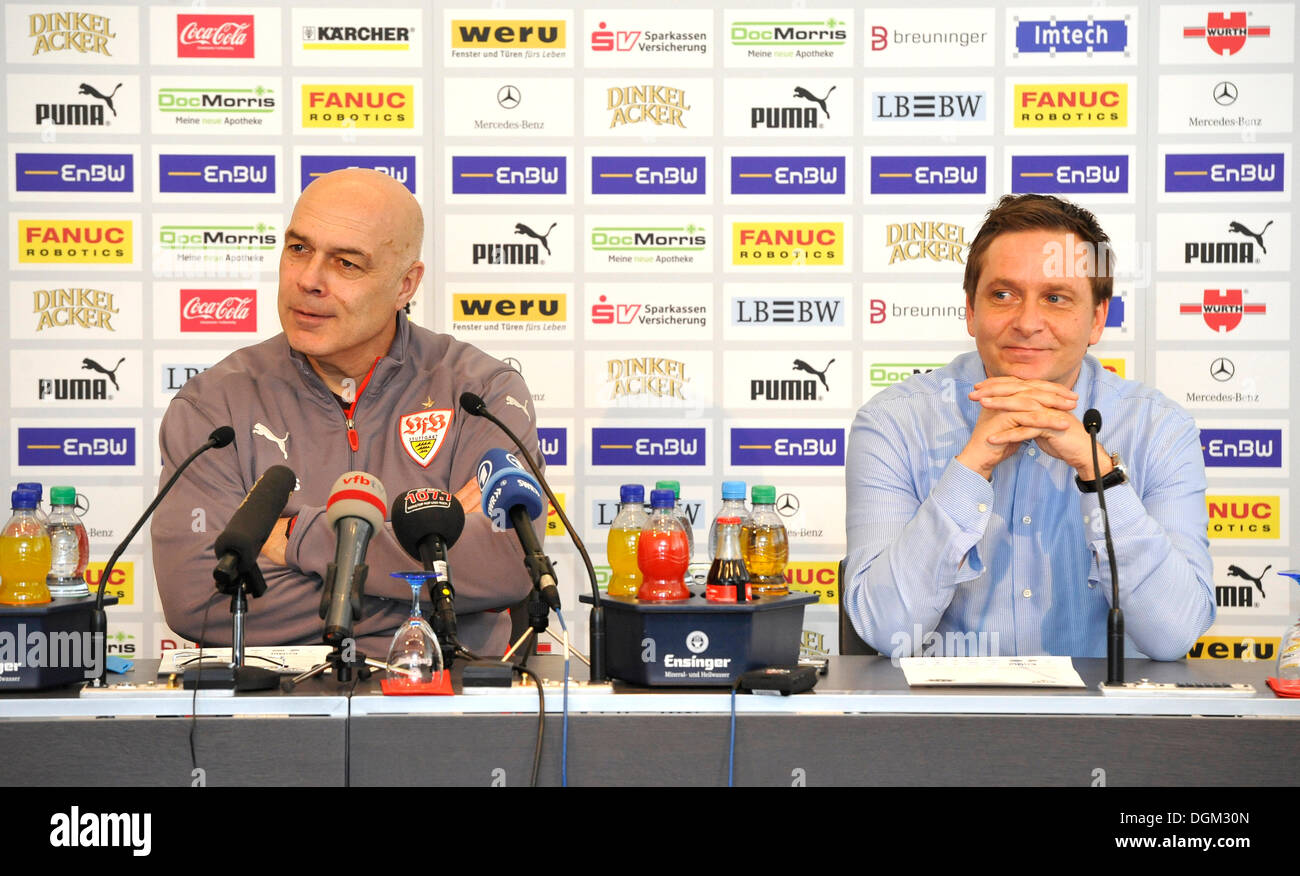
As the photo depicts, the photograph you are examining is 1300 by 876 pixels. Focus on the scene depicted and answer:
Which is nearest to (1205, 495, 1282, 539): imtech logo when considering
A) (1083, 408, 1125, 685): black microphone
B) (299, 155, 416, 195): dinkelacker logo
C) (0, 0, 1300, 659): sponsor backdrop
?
(0, 0, 1300, 659): sponsor backdrop

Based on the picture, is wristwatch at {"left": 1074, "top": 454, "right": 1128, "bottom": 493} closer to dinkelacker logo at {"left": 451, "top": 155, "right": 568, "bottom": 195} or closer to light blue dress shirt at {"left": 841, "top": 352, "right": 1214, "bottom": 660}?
light blue dress shirt at {"left": 841, "top": 352, "right": 1214, "bottom": 660}

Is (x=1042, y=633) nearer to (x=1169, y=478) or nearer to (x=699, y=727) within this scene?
(x=1169, y=478)

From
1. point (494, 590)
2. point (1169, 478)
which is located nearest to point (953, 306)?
point (1169, 478)

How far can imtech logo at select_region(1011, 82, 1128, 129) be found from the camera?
13.7 feet

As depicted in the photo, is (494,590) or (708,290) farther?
(708,290)

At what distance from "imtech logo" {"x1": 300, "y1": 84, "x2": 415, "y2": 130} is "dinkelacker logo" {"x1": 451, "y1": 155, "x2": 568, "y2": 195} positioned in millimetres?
234

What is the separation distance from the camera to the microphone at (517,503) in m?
1.85

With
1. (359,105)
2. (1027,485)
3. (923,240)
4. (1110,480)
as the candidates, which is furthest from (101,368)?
(1110,480)

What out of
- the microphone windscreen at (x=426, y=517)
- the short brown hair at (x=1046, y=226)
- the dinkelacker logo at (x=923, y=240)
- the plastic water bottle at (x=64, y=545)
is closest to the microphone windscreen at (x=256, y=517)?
the microphone windscreen at (x=426, y=517)

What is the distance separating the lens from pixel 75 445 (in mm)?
4195

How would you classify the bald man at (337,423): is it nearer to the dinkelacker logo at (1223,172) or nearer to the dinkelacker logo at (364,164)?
the dinkelacker logo at (364,164)

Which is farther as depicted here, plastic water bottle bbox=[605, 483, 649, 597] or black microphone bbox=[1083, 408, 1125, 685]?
plastic water bottle bbox=[605, 483, 649, 597]
